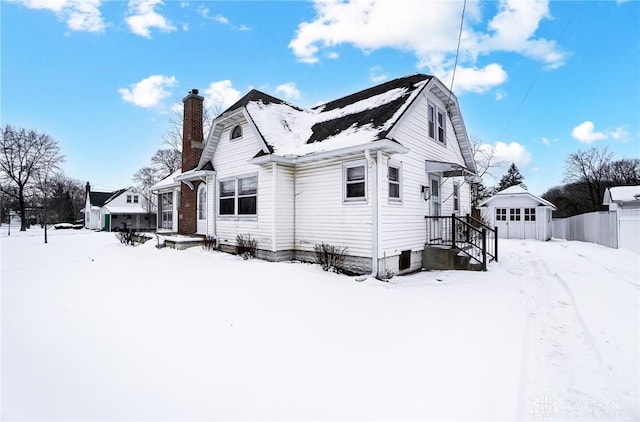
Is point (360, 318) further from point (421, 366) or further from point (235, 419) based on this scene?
point (235, 419)

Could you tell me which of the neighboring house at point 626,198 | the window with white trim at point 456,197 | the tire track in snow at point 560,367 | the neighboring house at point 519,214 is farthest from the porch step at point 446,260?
the neighboring house at point 626,198

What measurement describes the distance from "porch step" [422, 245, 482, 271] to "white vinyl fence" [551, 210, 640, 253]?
32.5 feet

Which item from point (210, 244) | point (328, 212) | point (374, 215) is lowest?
point (210, 244)

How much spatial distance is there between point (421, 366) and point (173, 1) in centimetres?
1341

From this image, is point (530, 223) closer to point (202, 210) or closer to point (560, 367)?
point (560, 367)

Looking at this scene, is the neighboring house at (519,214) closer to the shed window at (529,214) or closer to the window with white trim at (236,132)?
the shed window at (529,214)

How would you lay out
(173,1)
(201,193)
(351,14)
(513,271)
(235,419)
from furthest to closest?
(201,193), (173,1), (351,14), (513,271), (235,419)

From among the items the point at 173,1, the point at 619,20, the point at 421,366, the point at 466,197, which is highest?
the point at 173,1

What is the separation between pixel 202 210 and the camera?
13969 millimetres

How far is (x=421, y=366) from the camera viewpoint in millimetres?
3479

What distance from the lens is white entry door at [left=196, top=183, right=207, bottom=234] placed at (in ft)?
44.8

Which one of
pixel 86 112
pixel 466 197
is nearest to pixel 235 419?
pixel 466 197

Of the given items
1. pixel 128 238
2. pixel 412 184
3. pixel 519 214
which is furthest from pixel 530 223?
pixel 128 238

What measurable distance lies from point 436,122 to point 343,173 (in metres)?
4.90
